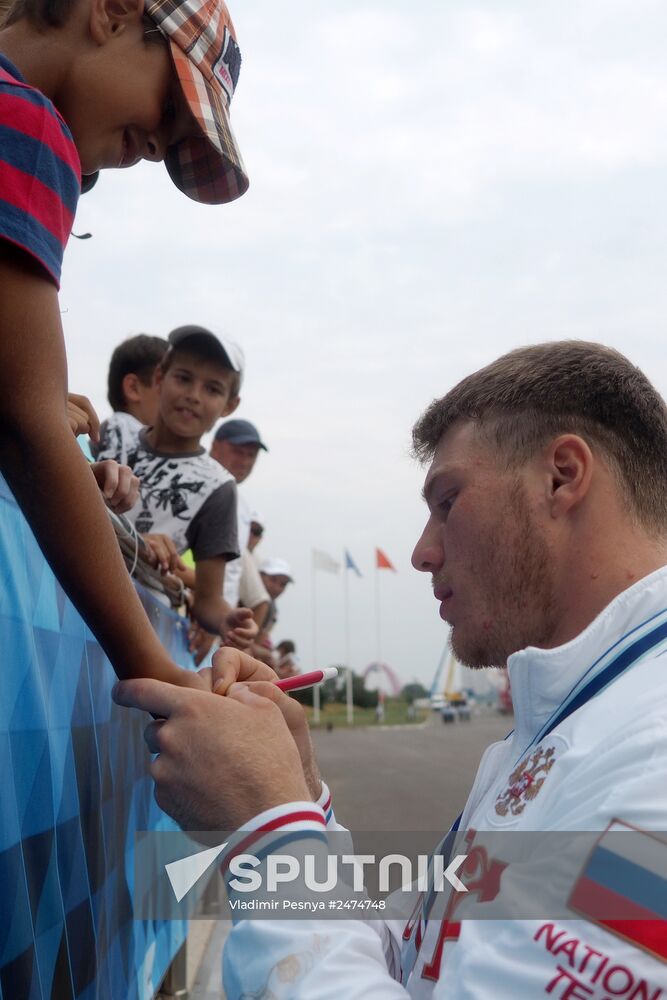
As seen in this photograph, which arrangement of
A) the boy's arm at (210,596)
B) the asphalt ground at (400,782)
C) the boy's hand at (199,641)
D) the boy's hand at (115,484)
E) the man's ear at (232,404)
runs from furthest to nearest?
1. the asphalt ground at (400,782)
2. the man's ear at (232,404)
3. the boy's hand at (199,641)
4. the boy's arm at (210,596)
5. the boy's hand at (115,484)

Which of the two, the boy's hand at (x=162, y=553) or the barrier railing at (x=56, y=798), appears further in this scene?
the boy's hand at (x=162, y=553)

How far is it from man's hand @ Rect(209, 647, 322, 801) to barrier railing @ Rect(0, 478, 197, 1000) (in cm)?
28

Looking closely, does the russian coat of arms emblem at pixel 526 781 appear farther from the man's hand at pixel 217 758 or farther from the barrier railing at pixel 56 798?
the barrier railing at pixel 56 798

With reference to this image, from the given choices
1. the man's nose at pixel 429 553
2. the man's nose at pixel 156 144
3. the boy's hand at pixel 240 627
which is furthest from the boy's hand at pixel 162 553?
the man's nose at pixel 156 144

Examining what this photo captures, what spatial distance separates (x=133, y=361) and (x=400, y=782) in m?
8.55

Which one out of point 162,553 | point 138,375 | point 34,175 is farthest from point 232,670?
point 138,375

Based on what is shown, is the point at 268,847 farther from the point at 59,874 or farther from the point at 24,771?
the point at 59,874

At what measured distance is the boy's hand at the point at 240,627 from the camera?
3.19m

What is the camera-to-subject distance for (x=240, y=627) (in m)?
3.30

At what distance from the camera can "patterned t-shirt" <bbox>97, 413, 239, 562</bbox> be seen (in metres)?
3.71

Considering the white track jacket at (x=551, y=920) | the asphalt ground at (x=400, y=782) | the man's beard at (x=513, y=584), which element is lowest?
the asphalt ground at (x=400, y=782)

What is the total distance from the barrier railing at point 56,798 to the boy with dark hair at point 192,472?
1.39 meters

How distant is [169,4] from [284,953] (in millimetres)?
1464

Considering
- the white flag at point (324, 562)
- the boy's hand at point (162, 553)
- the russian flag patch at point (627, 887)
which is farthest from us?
the white flag at point (324, 562)
